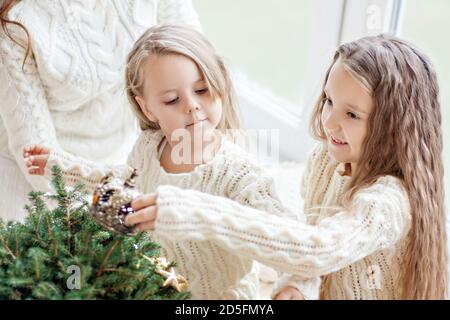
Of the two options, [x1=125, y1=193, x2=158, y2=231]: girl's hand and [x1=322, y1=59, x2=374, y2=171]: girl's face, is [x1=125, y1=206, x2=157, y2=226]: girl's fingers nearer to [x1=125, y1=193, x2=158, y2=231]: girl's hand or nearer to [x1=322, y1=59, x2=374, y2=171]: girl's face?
[x1=125, y1=193, x2=158, y2=231]: girl's hand

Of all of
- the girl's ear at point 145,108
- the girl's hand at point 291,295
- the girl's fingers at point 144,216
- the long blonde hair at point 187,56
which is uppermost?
the long blonde hair at point 187,56

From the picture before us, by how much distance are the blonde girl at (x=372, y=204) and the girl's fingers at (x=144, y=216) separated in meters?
0.04

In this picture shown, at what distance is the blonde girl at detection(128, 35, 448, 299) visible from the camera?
1092mm

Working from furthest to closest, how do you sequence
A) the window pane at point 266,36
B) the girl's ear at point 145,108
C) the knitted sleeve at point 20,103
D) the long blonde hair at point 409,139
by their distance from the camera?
the window pane at point 266,36 → the knitted sleeve at point 20,103 → the girl's ear at point 145,108 → the long blonde hair at point 409,139

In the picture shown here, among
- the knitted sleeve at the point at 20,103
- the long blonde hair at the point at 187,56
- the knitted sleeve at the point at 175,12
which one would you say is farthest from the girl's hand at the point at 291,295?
the knitted sleeve at the point at 175,12

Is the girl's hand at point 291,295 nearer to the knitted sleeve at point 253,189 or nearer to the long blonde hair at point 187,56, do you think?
the knitted sleeve at point 253,189

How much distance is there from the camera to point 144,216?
3.46 feet

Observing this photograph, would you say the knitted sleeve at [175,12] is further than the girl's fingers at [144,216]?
Yes

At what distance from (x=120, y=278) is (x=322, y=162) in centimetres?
49

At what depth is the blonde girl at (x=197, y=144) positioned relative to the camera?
124cm

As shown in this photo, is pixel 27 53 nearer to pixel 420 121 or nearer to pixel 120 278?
pixel 120 278
